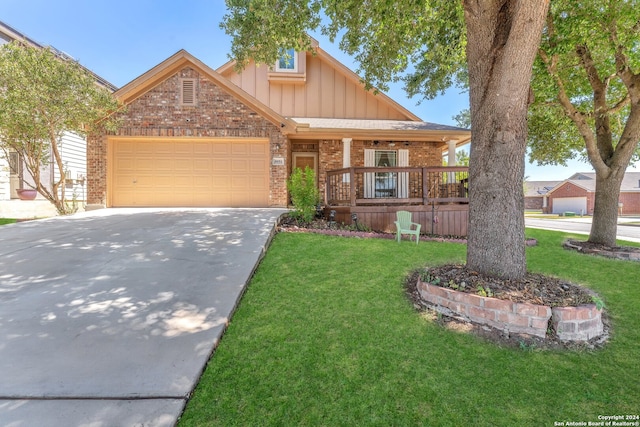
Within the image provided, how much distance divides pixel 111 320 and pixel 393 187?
9.74 meters

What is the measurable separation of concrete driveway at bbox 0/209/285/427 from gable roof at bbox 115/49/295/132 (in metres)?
5.77

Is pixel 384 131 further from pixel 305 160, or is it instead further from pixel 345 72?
pixel 345 72

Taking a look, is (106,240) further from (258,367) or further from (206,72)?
(206,72)

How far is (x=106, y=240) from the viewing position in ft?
17.9

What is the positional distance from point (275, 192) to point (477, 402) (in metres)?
9.09

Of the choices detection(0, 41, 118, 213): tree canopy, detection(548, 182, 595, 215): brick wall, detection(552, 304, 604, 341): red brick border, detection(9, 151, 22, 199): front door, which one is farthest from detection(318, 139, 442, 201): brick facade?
detection(548, 182, 595, 215): brick wall

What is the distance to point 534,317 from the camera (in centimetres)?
281

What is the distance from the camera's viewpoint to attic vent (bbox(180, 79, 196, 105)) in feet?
32.7

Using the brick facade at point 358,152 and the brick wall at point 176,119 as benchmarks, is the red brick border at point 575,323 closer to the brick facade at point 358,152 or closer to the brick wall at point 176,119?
the brick wall at point 176,119

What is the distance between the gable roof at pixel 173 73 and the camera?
959 centimetres

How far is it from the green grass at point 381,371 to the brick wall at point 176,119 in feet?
25.6

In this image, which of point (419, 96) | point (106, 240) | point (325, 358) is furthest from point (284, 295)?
point (419, 96)

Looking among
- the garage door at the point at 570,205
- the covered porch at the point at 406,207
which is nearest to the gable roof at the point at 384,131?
the covered porch at the point at 406,207

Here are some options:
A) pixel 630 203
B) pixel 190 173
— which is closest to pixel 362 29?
pixel 190 173
